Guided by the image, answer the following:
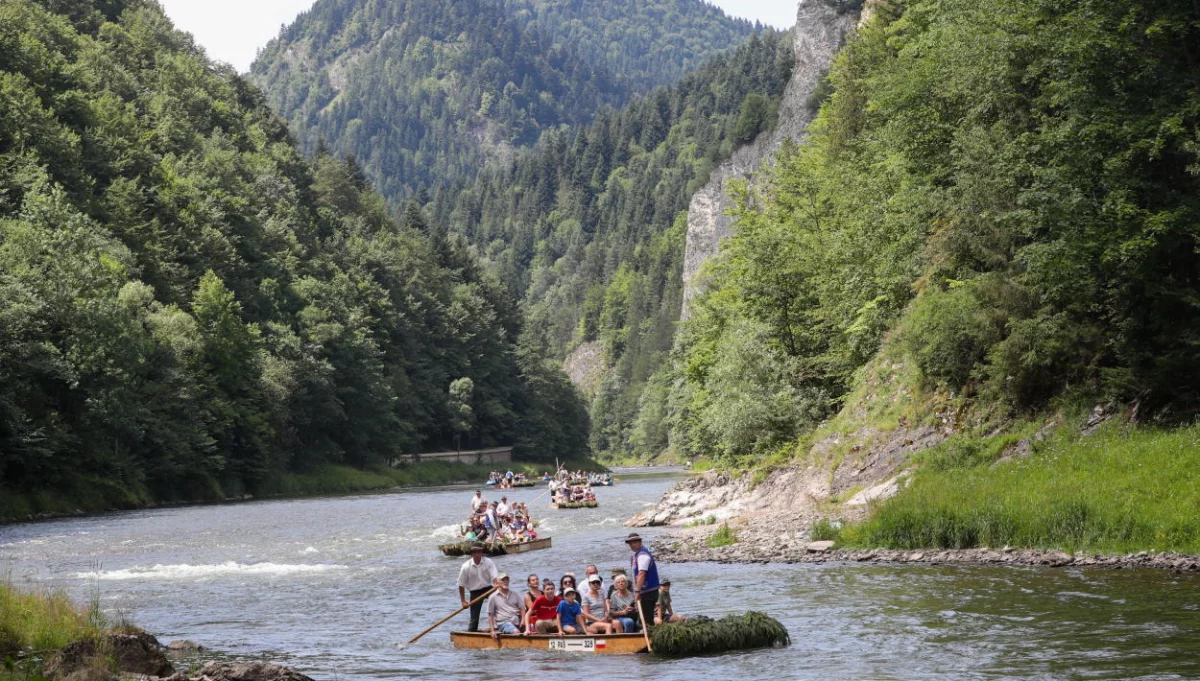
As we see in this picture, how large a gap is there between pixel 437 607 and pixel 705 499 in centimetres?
2418

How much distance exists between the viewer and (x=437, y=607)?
31.1 meters

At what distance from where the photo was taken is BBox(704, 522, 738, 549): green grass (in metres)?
38.8

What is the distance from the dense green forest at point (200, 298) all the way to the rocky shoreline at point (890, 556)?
38380 mm

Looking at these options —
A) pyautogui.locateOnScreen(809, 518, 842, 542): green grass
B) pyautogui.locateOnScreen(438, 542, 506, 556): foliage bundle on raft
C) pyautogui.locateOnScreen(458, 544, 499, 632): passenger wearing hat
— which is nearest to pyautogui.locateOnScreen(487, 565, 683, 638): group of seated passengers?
pyautogui.locateOnScreen(458, 544, 499, 632): passenger wearing hat

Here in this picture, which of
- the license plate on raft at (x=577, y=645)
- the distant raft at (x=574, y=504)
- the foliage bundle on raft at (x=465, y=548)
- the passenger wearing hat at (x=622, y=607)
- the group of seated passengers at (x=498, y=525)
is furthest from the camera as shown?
the distant raft at (x=574, y=504)

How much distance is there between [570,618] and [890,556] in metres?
10.9

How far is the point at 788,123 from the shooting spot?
14588 centimetres

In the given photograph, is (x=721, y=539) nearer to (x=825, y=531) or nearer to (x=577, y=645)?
(x=825, y=531)

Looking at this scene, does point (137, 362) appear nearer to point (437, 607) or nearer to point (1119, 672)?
point (437, 607)

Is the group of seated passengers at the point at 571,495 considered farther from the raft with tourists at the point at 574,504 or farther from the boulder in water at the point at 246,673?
the boulder in water at the point at 246,673

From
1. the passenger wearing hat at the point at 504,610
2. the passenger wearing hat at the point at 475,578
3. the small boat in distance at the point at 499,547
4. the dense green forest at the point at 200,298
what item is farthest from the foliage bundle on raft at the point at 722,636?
the dense green forest at the point at 200,298

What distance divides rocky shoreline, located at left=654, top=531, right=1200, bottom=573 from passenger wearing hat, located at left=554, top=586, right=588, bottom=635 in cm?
1044

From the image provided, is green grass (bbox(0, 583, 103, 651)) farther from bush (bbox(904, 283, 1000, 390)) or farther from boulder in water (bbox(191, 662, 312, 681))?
bush (bbox(904, 283, 1000, 390))

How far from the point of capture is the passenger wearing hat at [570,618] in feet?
81.6
